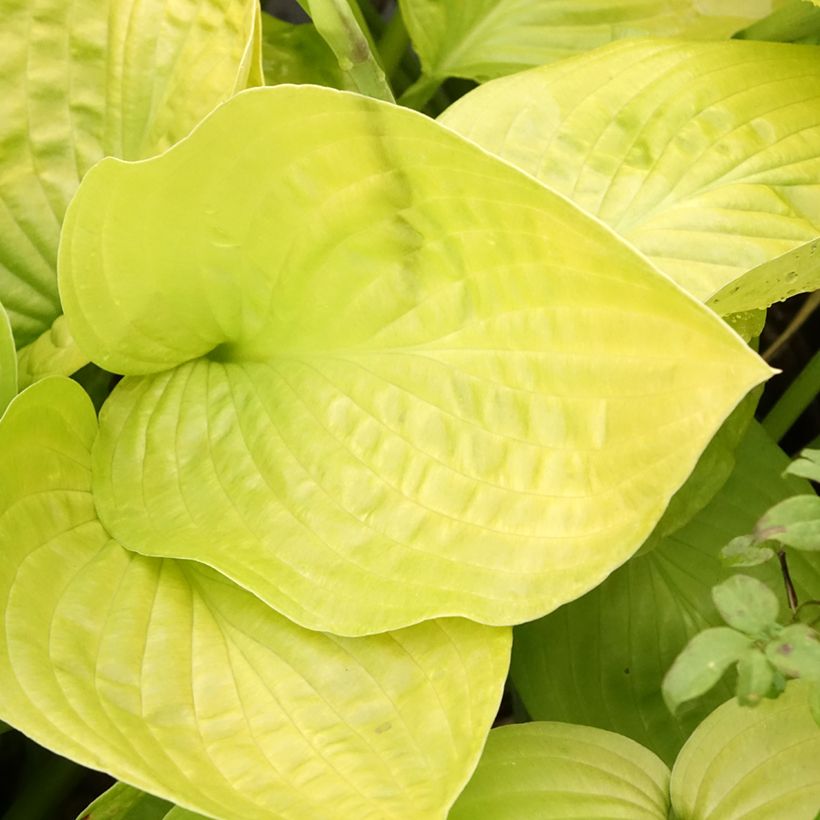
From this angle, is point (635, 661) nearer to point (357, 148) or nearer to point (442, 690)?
point (442, 690)

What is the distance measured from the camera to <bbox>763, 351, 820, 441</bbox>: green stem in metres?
0.62

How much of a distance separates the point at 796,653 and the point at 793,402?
0.36 m

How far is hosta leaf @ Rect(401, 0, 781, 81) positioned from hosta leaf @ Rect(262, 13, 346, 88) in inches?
2.5

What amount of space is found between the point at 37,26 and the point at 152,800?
1.22ft

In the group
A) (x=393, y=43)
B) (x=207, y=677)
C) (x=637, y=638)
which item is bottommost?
(x=637, y=638)

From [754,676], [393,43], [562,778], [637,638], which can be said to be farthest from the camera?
[393,43]

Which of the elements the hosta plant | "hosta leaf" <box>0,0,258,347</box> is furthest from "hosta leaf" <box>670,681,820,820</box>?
"hosta leaf" <box>0,0,258,347</box>

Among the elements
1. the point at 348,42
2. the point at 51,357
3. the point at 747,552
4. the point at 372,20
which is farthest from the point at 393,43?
the point at 747,552

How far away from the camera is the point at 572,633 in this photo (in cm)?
53

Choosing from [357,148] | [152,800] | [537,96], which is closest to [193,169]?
[357,148]

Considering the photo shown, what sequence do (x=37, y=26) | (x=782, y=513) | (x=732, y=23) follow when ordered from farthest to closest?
(x=732, y=23)
(x=37, y=26)
(x=782, y=513)

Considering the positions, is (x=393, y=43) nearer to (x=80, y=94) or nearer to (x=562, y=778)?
(x=80, y=94)

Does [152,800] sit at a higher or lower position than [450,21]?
lower

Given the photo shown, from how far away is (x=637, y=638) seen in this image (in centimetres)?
53
